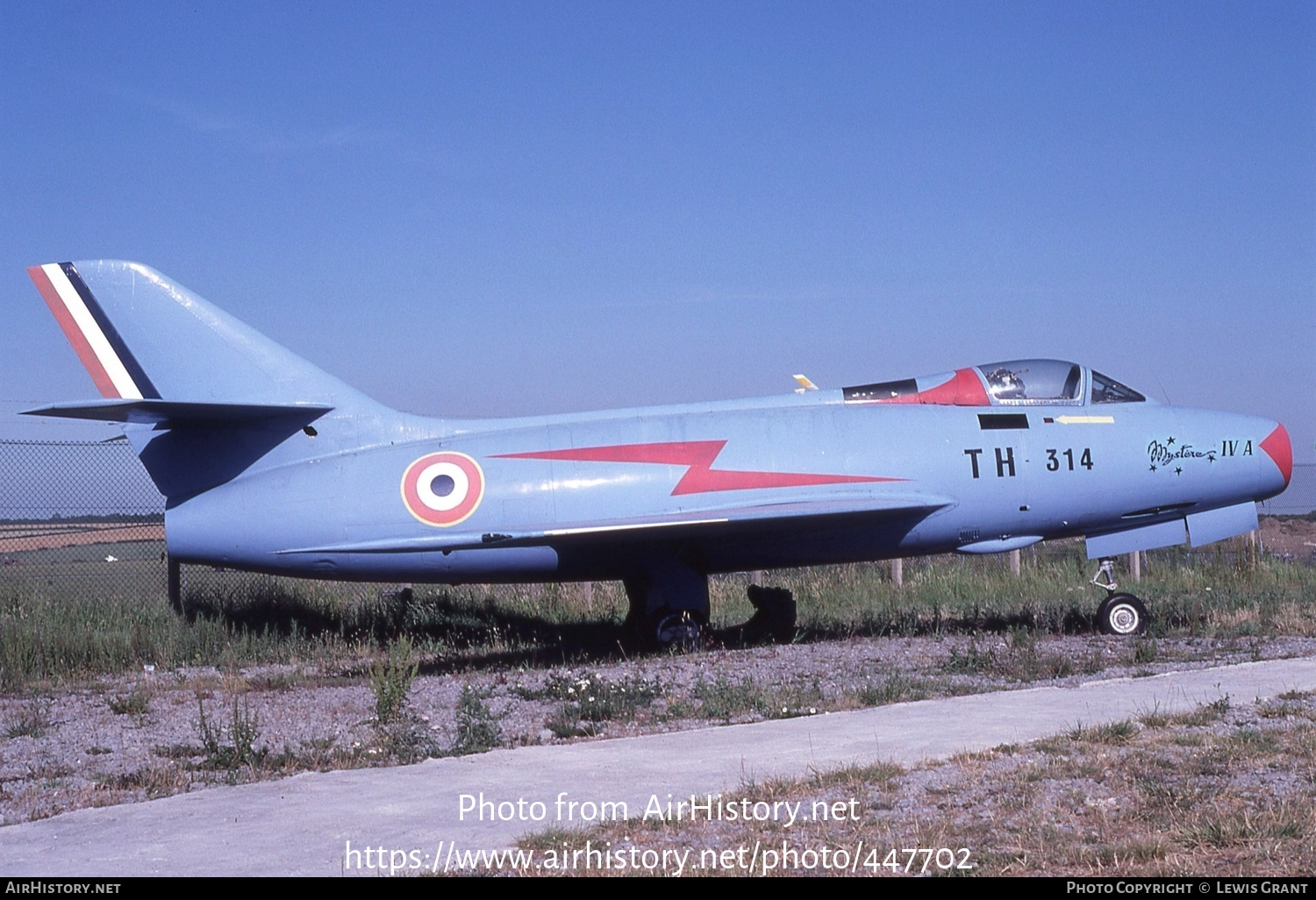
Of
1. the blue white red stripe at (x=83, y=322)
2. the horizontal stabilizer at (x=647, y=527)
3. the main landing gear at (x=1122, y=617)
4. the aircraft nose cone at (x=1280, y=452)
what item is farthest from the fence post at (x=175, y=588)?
the aircraft nose cone at (x=1280, y=452)

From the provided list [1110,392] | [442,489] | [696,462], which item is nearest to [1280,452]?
[1110,392]

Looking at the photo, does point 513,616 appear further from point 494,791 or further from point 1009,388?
point 494,791

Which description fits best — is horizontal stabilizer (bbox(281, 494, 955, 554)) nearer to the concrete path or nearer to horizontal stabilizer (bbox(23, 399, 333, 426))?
horizontal stabilizer (bbox(23, 399, 333, 426))

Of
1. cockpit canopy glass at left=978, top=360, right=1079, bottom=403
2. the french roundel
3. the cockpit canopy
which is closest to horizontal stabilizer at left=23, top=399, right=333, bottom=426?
the french roundel

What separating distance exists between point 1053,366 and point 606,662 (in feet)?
18.7

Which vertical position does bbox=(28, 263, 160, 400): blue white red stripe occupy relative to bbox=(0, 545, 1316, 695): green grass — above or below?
above

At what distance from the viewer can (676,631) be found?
479 inches

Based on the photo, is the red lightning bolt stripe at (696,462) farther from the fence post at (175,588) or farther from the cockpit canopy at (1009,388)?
the fence post at (175,588)

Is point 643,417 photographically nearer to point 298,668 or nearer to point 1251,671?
point 298,668

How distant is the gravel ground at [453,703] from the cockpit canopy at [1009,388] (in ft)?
8.13

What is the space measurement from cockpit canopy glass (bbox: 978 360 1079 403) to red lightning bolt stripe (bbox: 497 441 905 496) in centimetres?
171

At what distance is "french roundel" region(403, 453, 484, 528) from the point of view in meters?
11.6

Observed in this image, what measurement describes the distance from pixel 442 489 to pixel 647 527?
2050 mm

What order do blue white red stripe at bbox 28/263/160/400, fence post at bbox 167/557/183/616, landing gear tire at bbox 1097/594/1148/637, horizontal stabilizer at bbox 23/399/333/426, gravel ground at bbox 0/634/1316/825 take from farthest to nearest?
fence post at bbox 167/557/183/616
landing gear tire at bbox 1097/594/1148/637
blue white red stripe at bbox 28/263/160/400
horizontal stabilizer at bbox 23/399/333/426
gravel ground at bbox 0/634/1316/825
